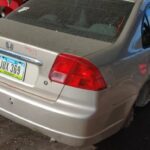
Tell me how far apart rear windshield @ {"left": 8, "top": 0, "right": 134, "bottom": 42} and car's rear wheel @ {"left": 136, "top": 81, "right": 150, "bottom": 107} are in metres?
0.85

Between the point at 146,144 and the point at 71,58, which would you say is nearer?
the point at 71,58

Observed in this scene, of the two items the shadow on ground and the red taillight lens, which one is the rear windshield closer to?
the red taillight lens

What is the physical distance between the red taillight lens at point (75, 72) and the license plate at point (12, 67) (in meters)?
0.35

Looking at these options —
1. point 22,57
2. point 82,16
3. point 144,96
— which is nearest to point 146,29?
point 82,16

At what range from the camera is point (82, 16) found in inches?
152

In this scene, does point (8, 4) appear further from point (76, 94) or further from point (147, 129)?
point (76, 94)

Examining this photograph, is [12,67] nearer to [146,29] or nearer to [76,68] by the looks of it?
[76,68]

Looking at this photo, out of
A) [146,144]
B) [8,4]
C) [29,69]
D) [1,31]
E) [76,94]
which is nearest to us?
[76,94]

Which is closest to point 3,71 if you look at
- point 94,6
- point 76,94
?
point 76,94

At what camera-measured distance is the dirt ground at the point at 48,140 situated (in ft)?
12.9

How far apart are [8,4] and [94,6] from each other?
352cm

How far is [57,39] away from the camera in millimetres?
3434

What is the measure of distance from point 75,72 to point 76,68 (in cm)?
3

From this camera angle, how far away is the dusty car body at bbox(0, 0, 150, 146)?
313 centimetres
